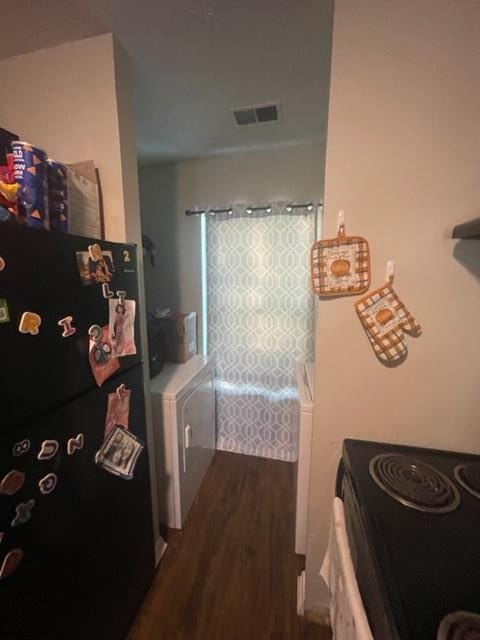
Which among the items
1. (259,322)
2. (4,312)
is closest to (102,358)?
(4,312)

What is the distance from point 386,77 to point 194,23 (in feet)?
2.49

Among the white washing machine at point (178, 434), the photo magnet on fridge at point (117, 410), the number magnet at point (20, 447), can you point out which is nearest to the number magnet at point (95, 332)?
the photo magnet on fridge at point (117, 410)

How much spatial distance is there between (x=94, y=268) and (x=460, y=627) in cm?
123

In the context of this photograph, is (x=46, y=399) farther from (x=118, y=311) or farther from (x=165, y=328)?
(x=165, y=328)

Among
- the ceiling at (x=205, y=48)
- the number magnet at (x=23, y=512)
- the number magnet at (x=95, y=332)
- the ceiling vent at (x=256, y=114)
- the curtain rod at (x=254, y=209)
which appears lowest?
the number magnet at (x=23, y=512)

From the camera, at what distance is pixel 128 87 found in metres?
1.21

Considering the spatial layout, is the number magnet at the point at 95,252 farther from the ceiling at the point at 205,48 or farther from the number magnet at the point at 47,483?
the ceiling at the point at 205,48

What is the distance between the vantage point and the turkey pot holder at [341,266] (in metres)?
0.99

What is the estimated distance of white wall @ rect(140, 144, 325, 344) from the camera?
6.79 ft

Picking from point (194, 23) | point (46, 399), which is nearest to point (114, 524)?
point (46, 399)

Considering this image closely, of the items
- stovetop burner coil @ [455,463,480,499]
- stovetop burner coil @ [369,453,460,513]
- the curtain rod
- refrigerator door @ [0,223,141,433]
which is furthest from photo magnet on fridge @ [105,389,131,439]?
the curtain rod

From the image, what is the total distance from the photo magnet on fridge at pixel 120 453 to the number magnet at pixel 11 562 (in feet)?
0.90

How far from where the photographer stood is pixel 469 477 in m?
0.88

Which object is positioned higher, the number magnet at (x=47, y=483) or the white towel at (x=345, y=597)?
the number magnet at (x=47, y=483)
